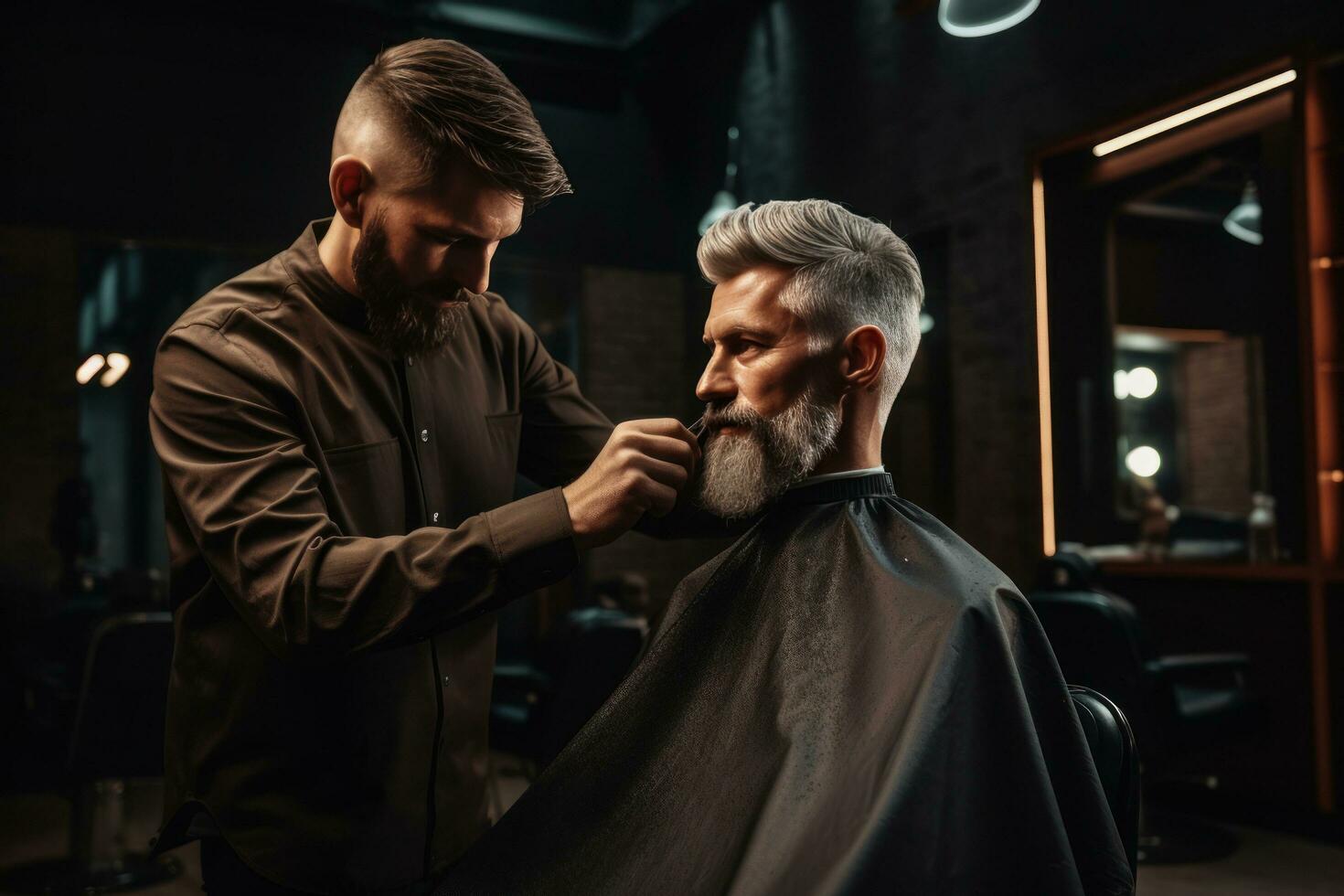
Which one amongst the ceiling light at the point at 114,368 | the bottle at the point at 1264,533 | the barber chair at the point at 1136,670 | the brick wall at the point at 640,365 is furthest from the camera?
the brick wall at the point at 640,365

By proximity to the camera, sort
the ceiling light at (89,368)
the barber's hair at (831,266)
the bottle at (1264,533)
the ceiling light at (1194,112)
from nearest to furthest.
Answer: the barber's hair at (831,266) → the ceiling light at (1194,112) → the bottle at (1264,533) → the ceiling light at (89,368)

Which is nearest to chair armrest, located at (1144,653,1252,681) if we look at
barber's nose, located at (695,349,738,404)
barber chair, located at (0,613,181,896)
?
barber's nose, located at (695,349,738,404)

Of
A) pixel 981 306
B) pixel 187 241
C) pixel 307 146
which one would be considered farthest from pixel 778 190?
pixel 187 241

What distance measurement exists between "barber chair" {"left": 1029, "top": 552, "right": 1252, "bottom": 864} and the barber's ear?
189 cm

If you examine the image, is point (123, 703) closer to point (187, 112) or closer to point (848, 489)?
point (848, 489)

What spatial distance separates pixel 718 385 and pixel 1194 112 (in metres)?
3.12

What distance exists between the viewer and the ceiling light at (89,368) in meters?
5.21

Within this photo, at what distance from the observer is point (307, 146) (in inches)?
229

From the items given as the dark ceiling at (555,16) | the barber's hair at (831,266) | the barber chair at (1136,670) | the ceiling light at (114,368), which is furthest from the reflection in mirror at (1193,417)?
the ceiling light at (114,368)

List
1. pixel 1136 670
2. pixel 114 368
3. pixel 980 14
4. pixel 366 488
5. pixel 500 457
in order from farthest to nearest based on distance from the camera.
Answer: pixel 114 368 < pixel 980 14 < pixel 1136 670 < pixel 500 457 < pixel 366 488

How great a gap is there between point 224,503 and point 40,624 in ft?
14.8

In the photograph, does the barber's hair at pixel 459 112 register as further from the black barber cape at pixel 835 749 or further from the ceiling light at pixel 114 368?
the ceiling light at pixel 114 368

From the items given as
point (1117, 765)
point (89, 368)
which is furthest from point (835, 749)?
point (89, 368)

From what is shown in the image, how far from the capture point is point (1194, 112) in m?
3.85
